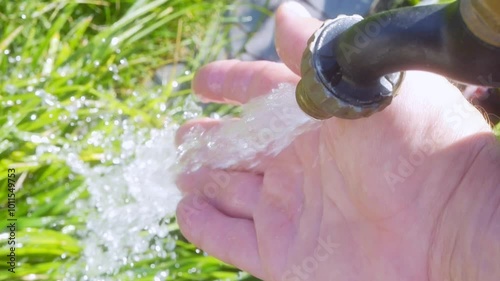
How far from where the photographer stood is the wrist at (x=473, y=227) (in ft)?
3.19

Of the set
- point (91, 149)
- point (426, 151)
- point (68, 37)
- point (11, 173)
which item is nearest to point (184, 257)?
point (91, 149)

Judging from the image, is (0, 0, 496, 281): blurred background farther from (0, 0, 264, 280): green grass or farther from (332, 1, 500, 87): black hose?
(332, 1, 500, 87): black hose

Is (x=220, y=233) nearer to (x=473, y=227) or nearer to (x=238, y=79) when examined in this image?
(x=238, y=79)

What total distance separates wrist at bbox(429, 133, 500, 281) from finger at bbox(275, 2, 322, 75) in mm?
396

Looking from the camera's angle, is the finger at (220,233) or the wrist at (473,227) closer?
the wrist at (473,227)

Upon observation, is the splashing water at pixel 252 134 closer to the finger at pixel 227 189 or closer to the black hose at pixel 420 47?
the finger at pixel 227 189

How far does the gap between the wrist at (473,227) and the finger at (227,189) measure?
476 mm

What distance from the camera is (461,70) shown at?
30.3 inches

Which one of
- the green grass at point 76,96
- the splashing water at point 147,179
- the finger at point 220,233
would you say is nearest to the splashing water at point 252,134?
the splashing water at point 147,179

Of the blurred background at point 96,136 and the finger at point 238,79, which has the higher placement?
the finger at point 238,79

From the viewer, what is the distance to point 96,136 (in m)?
1.84

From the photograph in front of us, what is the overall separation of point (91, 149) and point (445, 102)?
1031mm

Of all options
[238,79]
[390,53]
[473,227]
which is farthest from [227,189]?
[390,53]

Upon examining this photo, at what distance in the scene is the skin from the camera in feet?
3.43
